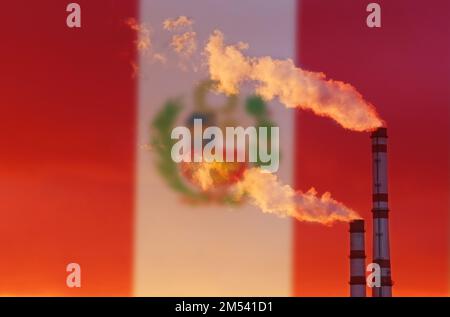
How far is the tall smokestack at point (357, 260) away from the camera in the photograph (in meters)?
66.8

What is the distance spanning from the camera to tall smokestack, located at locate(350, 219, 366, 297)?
66812 mm

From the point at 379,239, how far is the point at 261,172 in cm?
1058

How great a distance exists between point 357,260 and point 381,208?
359 cm

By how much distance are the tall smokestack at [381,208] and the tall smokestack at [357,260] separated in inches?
39.3

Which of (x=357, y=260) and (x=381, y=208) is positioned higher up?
(x=381, y=208)

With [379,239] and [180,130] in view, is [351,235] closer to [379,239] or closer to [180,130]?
[379,239]

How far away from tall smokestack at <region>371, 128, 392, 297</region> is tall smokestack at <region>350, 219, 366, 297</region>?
39.3 inches

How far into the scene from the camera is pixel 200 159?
5803cm

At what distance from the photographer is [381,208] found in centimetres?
6888

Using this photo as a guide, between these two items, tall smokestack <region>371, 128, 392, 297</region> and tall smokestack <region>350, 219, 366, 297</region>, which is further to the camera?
tall smokestack <region>371, 128, 392, 297</region>

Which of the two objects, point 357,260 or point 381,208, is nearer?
point 357,260

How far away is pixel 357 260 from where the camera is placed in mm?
68500
